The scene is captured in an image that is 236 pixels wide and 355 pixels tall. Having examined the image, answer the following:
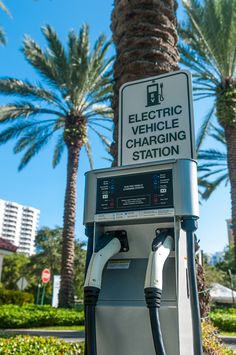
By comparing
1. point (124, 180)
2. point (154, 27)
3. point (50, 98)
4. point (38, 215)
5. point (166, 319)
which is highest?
point (38, 215)

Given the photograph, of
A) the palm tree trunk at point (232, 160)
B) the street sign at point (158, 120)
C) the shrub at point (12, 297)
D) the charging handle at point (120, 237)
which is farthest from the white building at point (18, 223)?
the charging handle at point (120, 237)

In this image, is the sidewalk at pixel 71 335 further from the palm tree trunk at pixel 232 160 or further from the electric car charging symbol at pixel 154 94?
the electric car charging symbol at pixel 154 94

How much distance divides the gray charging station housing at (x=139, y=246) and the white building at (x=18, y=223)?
10145 centimetres

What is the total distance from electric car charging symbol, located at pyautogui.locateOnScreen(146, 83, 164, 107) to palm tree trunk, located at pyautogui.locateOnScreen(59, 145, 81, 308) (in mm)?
14037

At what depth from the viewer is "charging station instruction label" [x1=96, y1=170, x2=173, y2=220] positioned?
1628mm

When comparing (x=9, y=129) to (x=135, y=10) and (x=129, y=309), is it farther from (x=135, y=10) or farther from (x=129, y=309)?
(x=129, y=309)

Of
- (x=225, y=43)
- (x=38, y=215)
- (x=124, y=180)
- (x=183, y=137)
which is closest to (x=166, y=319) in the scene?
(x=124, y=180)

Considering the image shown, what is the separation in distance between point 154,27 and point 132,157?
1862mm

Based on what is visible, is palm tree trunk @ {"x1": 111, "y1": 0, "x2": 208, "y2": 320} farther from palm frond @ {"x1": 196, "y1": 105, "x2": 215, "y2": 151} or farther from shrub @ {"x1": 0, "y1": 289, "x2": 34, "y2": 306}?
shrub @ {"x1": 0, "y1": 289, "x2": 34, "y2": 306}

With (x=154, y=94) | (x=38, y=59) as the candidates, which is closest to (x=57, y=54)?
(x=38, y=59)

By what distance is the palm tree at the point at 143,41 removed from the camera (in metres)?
3.36

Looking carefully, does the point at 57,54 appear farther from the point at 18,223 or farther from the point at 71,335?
the point at 18,223

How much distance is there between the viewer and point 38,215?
115188 millimetres

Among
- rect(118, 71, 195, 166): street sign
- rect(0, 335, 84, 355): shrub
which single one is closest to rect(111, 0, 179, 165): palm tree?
rect(118, 71, 195, 166): street sign
